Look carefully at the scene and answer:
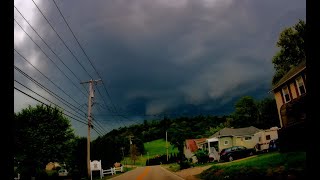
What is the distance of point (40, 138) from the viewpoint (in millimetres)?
53531

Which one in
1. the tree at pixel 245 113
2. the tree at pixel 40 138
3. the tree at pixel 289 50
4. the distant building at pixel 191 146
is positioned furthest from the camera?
the tree at pixel 245 113

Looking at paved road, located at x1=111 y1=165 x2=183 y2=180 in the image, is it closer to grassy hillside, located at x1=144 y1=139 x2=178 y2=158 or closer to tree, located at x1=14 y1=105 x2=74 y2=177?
tree, located at x1=14 y1=105 x2=74 y2=177

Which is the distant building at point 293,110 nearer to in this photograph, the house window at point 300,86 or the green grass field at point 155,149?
the house window at point 300,86

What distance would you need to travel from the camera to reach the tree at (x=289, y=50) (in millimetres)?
61531

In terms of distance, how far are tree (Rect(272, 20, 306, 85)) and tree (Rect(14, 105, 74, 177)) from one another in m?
41.4

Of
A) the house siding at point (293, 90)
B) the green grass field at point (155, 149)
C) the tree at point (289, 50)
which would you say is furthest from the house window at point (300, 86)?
the green grass field at point (155, 149)

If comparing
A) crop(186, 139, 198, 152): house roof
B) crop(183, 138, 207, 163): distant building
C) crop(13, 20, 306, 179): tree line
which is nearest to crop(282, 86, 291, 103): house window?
crop(13, 20, 306, 179): tree line

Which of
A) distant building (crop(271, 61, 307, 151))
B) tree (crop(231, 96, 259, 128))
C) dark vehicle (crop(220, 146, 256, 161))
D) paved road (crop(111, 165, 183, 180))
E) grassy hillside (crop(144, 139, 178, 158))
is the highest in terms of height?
tree (crop(231, 96, 259, 128))

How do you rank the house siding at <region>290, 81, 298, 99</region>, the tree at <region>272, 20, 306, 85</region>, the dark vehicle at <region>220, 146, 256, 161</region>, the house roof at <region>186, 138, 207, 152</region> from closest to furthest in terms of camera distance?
the house siding at <region>290, 81, 298, 99</region> → the dark vehicle at <region>220, 146, 256, 161</region> → the tree at <region>272, 20, 306, 85</region> → the house roof at <region>186, 138, 207, 152</region>

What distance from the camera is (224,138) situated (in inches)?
2987

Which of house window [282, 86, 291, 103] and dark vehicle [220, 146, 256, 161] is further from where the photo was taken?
dark vehicle [220, 146, 256, 161]

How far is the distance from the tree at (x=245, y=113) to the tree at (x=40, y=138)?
8610cm

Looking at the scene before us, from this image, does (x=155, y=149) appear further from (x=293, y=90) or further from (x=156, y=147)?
(x=293, y=90)

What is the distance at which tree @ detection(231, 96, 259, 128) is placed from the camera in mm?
130125
